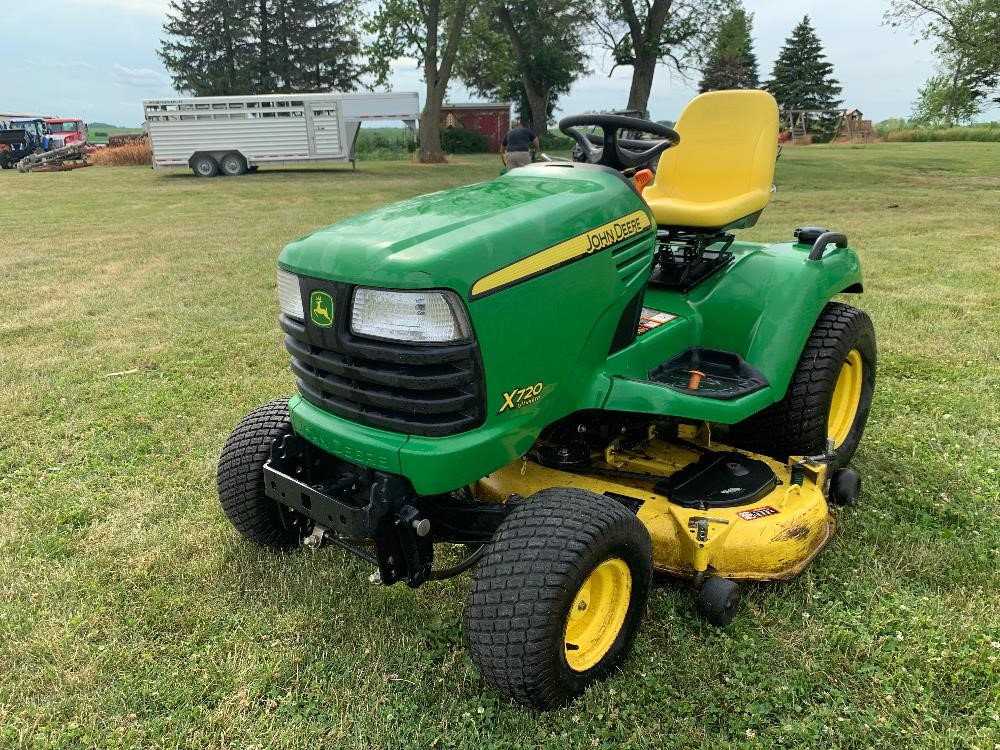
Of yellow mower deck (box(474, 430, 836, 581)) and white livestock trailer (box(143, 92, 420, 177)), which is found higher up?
white livestock trailer (box(143, 92, 420, 177))

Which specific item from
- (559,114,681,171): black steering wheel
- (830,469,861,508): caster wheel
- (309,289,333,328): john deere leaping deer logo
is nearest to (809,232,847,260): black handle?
(559,114,681,171): black steering wheel

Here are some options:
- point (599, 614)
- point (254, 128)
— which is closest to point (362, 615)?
point (599, 614)

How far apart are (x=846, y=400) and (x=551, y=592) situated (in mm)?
2220

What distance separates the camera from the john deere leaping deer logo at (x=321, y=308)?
2053mm

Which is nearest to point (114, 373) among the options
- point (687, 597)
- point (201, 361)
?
point (201, 361)

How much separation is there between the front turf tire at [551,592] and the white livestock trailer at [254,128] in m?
22.9

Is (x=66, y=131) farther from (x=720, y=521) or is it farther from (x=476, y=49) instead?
(x=720, y=521)

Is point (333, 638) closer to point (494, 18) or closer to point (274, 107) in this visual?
point (274, 107)

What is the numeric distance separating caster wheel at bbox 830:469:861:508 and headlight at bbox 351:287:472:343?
1.85m

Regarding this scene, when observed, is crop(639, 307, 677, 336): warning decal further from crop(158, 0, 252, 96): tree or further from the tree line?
crop(158, 0, 252, 96): tree

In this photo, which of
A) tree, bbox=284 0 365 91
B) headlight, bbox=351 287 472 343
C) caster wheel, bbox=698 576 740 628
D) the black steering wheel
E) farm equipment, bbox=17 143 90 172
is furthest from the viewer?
tree, bbox=284 0 365 91

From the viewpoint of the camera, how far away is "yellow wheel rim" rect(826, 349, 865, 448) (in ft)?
11.3

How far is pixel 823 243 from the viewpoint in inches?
121

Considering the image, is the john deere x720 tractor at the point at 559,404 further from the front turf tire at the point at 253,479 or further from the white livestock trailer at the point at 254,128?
the white livestock trailer at the point at 254,128
